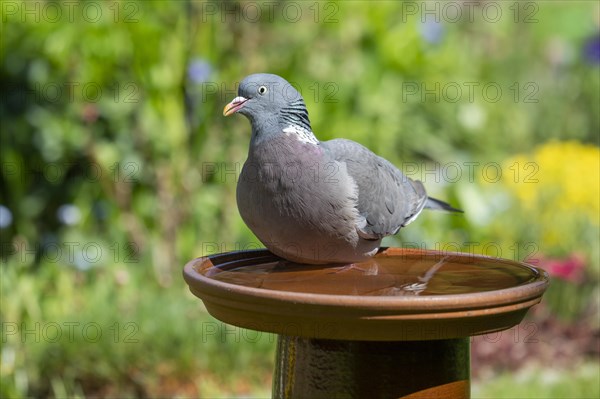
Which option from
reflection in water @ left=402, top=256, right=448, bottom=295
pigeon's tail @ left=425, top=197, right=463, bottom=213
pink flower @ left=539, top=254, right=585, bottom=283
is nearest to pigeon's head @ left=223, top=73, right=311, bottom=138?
reflection in water @ left=402, top=256, right=448, bottom=295

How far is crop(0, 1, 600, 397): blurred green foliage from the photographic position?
4.18 meters

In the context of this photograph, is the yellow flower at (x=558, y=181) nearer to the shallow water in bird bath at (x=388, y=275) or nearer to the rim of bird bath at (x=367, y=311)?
the shallow water in bird bath at (x=388, y=275)

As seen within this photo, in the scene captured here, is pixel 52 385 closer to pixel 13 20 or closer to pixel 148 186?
pixel 148 186

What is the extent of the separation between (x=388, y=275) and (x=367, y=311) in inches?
19.0

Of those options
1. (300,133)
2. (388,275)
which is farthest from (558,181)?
(300,133)

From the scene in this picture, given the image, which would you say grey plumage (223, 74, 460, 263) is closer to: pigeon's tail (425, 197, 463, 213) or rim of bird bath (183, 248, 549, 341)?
rim of bird bath (183, 248, 549, 341)

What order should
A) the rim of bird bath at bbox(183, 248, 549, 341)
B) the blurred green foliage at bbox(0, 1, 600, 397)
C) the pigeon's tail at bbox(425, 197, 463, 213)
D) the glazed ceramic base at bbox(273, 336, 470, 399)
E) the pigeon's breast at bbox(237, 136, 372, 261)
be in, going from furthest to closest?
the blurred green foliage at bbox(0, 1, 600, 397)
the pigeon's tail at bbox(425, 197, 463, 213)
the pigeon's breast at bbox(237, 136, 372, 261)
the glazed ceramic base at bbox(273, 336, 470, 399)
the rim of bird bath at bbox(183, 248, 549, 341)

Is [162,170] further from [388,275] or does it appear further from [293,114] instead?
[388,275]

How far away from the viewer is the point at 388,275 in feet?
8.01

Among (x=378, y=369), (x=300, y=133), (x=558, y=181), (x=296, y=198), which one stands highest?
(x=300, y=133)

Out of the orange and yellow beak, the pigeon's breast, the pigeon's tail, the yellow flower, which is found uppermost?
the orange and yellow beak

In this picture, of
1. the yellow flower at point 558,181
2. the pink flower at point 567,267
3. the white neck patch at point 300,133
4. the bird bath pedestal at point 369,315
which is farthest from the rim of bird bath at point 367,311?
the yellow flower at point 558,181

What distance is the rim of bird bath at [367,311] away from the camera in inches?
77.8

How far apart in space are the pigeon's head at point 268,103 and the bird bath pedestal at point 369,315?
1.52 feet
